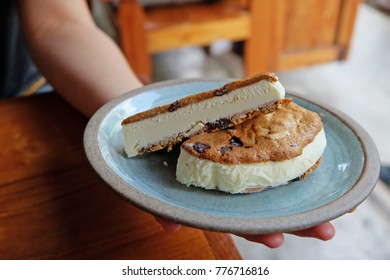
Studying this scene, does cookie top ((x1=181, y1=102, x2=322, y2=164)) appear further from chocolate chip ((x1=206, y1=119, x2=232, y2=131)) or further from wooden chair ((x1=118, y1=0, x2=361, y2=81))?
wooden chair ((x1=118, y1=0, x2=361, y2=81))

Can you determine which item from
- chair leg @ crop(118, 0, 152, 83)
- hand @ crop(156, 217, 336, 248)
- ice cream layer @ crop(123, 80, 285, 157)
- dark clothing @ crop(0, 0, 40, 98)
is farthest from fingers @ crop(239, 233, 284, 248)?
chair leg @ crop(118, 0, 152, 83)

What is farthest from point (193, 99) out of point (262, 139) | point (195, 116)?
point (262, 139)

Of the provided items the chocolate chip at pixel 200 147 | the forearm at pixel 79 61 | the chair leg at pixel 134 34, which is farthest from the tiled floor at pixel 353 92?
the chocolate chip at pixel 200 147

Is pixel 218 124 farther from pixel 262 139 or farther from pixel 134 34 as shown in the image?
pixel 134 34

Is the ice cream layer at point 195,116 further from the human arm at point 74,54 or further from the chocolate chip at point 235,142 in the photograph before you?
the human arm at point 74,54

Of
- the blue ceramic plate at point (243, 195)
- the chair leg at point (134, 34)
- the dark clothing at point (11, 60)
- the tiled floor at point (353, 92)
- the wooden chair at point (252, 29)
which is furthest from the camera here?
the wooden chair at point (252, 29)

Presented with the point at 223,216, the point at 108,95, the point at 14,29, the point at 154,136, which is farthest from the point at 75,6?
the point at 223,216
